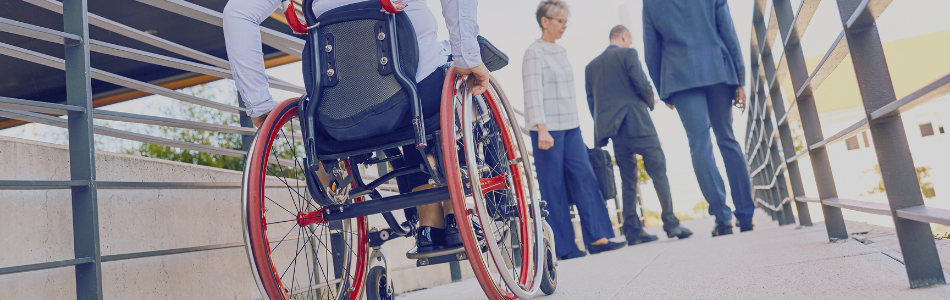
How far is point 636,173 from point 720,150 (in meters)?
0.57

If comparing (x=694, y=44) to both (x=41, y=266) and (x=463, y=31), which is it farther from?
(x=41, y=266)

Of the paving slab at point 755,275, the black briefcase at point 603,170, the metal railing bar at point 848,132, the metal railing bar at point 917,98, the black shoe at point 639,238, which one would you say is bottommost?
the black shoe at point 639,238

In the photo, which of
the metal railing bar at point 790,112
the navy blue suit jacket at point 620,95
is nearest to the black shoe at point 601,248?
the navy blue suit jacket at point 620,95

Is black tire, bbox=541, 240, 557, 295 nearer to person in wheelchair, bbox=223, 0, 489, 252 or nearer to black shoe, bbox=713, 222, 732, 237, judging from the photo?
person in wheelchair, bbox=223, 0, 489, 252

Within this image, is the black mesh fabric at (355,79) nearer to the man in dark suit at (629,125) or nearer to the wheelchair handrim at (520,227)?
the wheelchair handrim at (520,227)

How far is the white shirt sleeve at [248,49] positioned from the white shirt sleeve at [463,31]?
0.41 meters

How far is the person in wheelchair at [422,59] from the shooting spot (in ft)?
4.11

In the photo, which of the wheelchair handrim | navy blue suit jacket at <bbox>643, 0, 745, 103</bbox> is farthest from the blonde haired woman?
the wheelchair handrim

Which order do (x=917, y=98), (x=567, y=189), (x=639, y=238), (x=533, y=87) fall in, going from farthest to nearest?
(x=639, y=238) < (x=567, y=189) < (x=533, y=87) < (x=917, y=98)

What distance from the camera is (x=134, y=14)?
4.11m

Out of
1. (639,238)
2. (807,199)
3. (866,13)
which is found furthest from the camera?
(639,238)

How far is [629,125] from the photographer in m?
3.41

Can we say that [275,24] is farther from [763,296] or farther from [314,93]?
[763,296]

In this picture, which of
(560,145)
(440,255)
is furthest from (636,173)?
(440,255)
